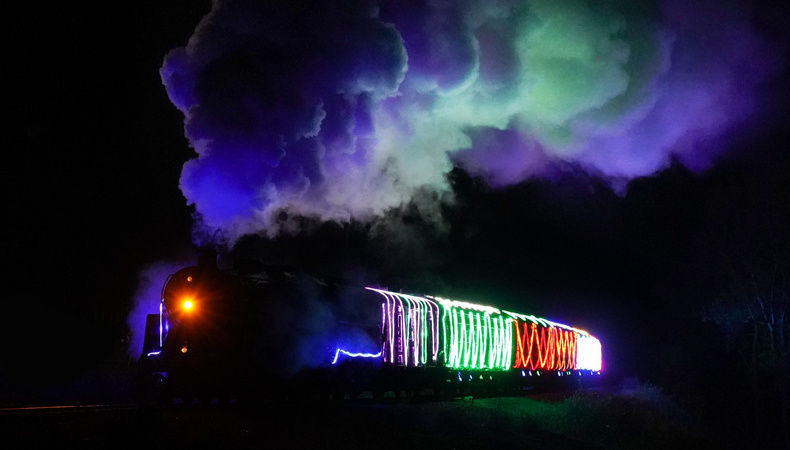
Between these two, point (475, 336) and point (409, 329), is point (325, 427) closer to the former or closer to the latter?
point (409, 329)

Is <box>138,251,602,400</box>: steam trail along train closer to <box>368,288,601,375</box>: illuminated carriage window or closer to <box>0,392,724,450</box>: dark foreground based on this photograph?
<box>368,288,601,375</box>: illuminated carriage window

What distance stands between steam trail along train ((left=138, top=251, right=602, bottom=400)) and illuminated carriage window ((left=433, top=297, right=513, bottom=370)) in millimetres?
127

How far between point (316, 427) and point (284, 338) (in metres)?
2.08

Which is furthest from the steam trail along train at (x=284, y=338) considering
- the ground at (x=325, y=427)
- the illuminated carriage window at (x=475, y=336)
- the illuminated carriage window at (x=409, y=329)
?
the ground at (x=325, y=427)

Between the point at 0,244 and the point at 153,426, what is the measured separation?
14910 millimetres

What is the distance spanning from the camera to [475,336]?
18.5m

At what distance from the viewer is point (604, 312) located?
48375 millimetres

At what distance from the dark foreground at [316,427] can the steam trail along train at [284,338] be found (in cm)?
63

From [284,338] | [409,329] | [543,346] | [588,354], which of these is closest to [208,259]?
[284,338]

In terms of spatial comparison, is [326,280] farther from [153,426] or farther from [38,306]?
[38,306]

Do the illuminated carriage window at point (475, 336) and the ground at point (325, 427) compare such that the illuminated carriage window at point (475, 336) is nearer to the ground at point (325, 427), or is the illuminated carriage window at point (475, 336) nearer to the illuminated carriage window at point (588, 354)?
the ground at point (325, 427)

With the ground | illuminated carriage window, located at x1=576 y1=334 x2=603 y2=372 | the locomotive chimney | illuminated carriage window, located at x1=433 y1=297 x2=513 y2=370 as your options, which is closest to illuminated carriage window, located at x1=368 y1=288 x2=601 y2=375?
illuminated carriage window, located at x1=433 y1=297 x2=513 y2=370

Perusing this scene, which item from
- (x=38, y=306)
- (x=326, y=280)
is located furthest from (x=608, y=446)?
(x=38, y=306)

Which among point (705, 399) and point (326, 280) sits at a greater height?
point (326, 280)
